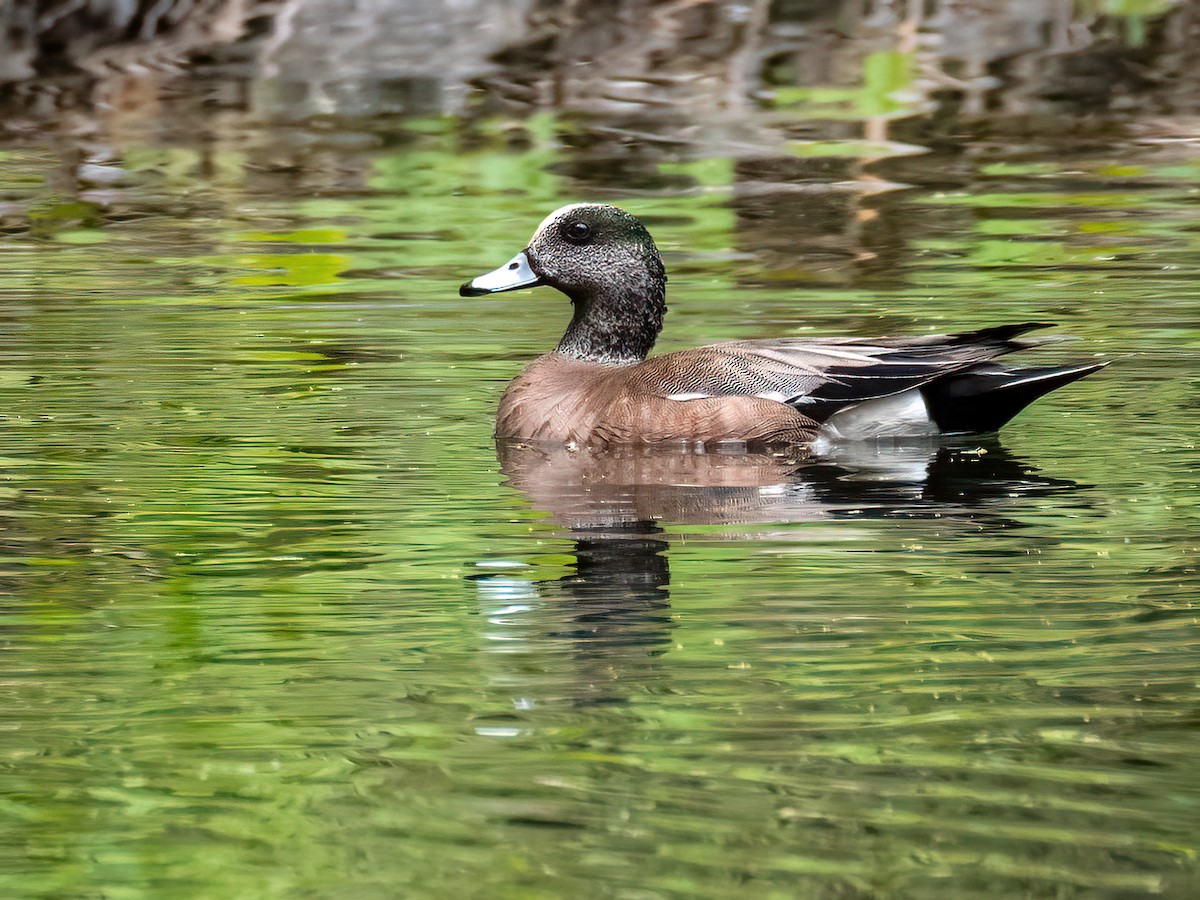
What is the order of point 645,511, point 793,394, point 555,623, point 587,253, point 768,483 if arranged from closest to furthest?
point 555,623
point 645,511
point 768,483
point 793,394
point 587,253

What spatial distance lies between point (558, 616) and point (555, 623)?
75 mm

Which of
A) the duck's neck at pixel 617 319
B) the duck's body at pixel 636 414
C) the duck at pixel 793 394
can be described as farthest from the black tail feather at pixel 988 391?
the duck's neck at pixel 617 319

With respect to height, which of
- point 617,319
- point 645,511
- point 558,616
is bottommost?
point 617,319

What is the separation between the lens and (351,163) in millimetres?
16750

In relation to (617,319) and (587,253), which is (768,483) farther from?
(587,253)

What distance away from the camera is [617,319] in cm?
873

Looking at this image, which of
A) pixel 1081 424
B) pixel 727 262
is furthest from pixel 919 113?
pixel 1081 424

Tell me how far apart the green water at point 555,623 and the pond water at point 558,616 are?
0.05 ft

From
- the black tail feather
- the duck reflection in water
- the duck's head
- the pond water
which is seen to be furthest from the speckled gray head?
the black tail feather

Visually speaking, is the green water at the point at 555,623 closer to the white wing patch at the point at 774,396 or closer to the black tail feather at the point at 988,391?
the black tail feather at the point at 988,391

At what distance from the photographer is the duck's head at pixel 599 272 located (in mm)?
8703

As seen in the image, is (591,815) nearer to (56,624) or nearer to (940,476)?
(56,624)

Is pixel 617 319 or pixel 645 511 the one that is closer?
pixel 645 511

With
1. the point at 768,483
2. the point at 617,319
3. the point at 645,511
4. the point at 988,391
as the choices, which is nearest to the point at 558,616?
the point at 645,511
